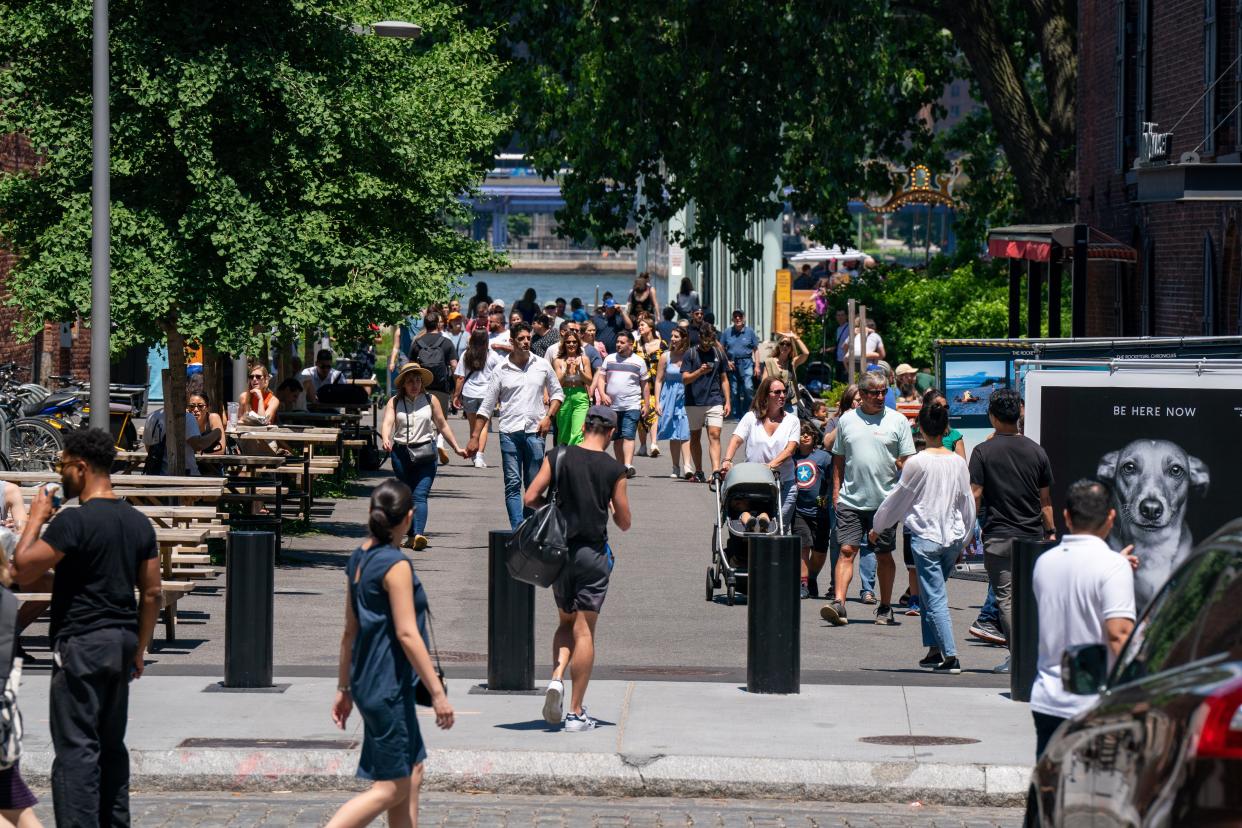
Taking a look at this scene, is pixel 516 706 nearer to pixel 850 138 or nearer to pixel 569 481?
pixel 569 481

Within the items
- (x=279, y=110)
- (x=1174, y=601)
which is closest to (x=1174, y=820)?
(x=1174, y=601)

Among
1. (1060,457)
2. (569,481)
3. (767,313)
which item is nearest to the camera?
(569,481)

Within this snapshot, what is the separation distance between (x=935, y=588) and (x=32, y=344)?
20.5m

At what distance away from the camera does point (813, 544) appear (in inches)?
596

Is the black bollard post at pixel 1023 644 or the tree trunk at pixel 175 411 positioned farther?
the tree trunk at pixel 175 411

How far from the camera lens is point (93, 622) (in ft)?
24.4

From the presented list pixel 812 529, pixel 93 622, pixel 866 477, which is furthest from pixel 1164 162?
pixel 93 622

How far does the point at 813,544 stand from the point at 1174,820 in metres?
10.9

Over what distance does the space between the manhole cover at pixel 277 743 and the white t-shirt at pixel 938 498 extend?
4.35 metres

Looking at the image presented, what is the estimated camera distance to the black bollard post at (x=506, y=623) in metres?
10.9

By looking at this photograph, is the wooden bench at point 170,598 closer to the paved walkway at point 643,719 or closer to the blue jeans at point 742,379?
the paved walkway at point 643,719

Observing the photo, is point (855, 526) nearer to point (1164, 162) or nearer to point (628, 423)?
point (628, 423)

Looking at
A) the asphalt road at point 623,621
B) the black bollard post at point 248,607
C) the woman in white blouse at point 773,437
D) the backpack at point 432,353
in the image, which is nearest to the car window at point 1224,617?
the asphalt road at point 623,621

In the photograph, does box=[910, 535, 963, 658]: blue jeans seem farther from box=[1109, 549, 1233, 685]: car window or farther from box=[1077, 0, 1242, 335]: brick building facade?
box=[1109, 549, 1233, 685]: car window
